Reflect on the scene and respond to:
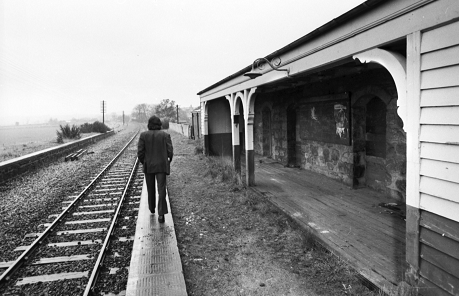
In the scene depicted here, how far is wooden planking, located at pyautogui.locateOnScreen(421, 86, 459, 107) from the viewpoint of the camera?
258 centimetres

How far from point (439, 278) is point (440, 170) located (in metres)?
1.01

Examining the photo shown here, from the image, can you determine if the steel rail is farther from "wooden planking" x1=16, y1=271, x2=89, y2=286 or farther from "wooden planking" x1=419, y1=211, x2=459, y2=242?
"wooden planking" x1=419, y1=211, x2=459, y2=242

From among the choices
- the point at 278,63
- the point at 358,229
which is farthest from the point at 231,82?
the point at 358,229

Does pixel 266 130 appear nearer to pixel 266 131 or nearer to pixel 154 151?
pixel 266 131

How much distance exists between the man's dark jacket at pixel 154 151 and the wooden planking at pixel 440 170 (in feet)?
12.4

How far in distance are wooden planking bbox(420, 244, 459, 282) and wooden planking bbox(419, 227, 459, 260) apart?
0.13 feet

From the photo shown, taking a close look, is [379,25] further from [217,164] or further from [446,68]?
[217,164]

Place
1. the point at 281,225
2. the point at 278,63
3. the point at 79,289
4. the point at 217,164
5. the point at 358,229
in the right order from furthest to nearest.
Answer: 1. the point at 217,164
2. the point at 278,63
3. the point at 281,225
4. the point at 358,229
5. the point at 79,289

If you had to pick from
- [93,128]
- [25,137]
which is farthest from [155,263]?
[25,137]

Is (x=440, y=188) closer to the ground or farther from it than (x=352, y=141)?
closer to the ground

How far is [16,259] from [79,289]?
4.66 ft

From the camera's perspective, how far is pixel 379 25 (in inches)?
131

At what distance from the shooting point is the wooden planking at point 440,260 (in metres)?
2.65

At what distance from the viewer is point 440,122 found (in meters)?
2.69
